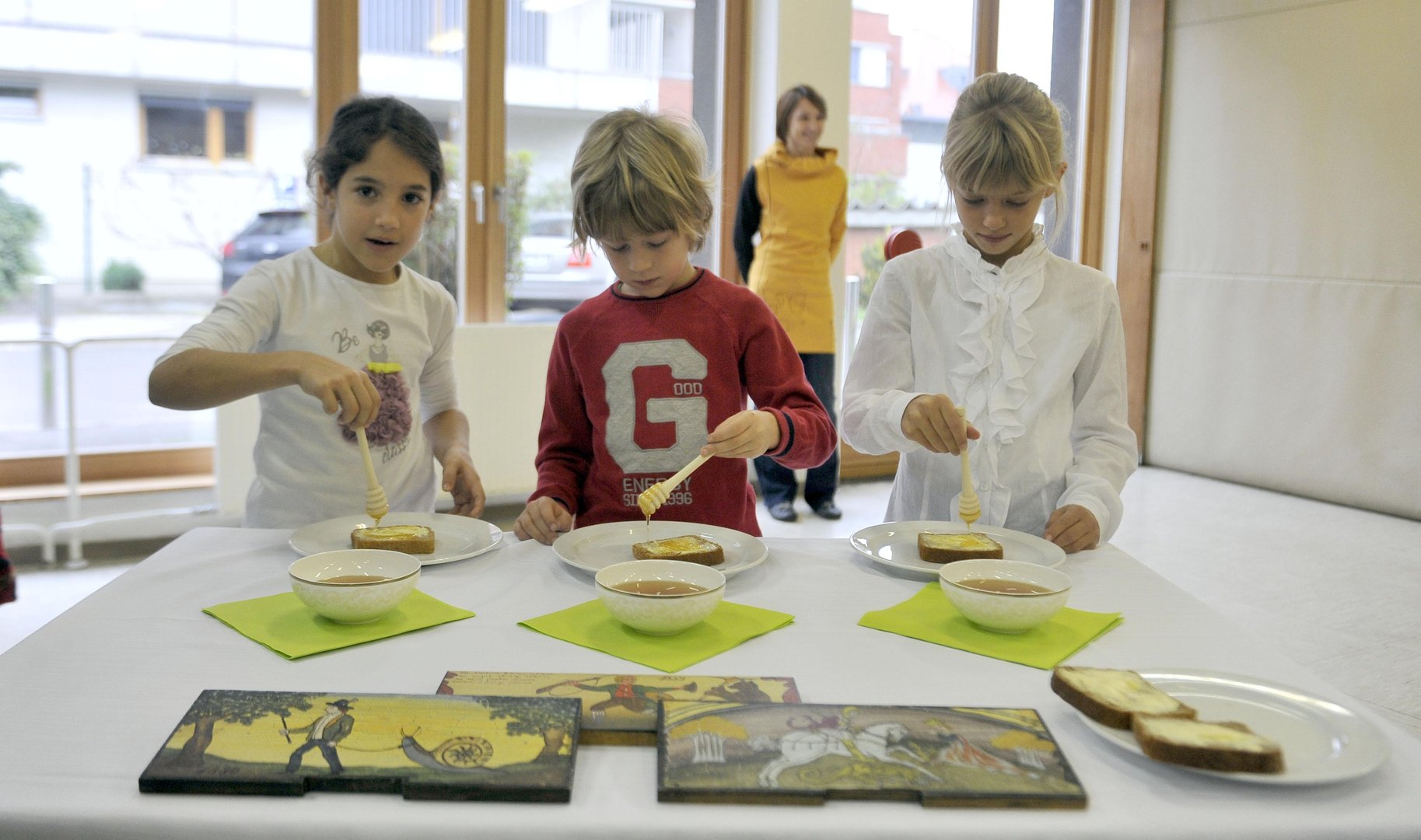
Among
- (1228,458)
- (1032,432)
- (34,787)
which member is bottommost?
(1228,458)

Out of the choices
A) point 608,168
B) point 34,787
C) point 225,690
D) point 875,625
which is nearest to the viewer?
point 34,787

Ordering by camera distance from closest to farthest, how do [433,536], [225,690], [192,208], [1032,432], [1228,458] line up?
[225,690] < [433,536] < [1032,432] < [192,208] < [1228,458]

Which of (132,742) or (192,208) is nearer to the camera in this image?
(132,742)

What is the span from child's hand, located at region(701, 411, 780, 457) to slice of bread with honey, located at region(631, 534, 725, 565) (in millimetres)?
112

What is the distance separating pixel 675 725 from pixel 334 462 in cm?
103

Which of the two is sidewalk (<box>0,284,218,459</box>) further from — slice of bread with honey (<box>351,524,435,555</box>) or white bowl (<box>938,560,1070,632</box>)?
white bowl (<box>938,560,1070,632</box>)

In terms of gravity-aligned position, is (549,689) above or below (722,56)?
below

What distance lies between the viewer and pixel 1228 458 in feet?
16.5

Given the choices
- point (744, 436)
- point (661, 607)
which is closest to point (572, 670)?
point (661, 607)

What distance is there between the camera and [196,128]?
374 cm

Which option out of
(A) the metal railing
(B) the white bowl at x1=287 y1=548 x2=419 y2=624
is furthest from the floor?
(B) the white bowl at x1=287 y1=548 x2=419 y2=624

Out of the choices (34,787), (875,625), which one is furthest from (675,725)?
(34,787)

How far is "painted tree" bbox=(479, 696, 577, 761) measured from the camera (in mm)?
844

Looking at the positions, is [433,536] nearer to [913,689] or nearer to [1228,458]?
[913,689]
